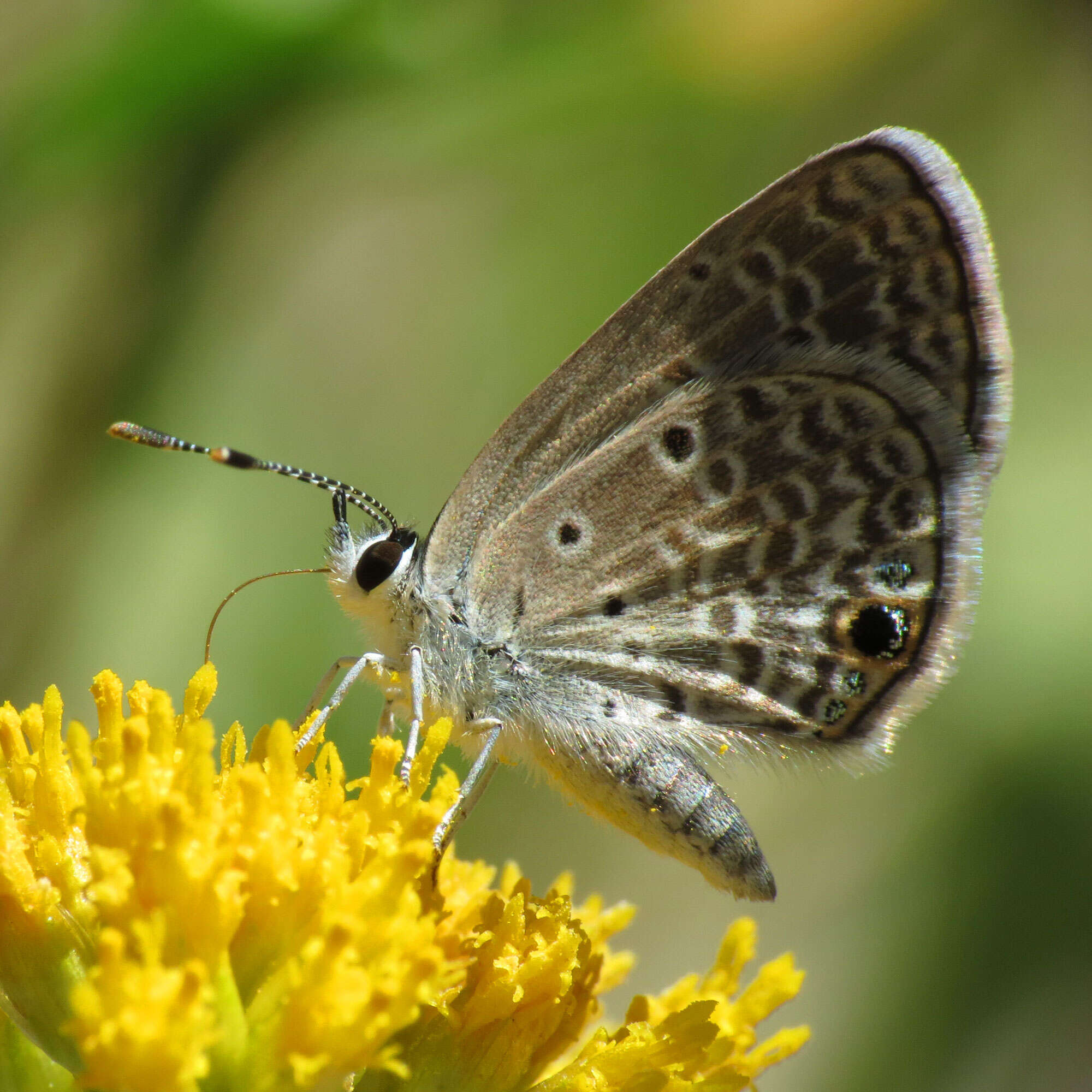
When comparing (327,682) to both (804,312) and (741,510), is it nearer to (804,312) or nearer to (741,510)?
(741,510)

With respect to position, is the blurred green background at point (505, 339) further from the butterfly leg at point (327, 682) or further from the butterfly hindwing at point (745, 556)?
the butterfly hindwing at point (745, 556)

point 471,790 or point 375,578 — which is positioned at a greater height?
point 375,578

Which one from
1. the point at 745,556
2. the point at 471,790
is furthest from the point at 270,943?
the point at 745,556

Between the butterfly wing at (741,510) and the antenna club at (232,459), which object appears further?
the butterfly wing at (741,510)

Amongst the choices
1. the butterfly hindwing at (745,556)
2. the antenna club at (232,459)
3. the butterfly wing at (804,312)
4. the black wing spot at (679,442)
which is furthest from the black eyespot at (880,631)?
the antenna club at (232,459)

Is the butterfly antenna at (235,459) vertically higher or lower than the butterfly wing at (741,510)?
lower

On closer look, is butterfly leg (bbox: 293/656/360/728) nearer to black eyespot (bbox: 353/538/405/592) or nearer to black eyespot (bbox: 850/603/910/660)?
black eyespot (bbox: 353/538/405/592)
